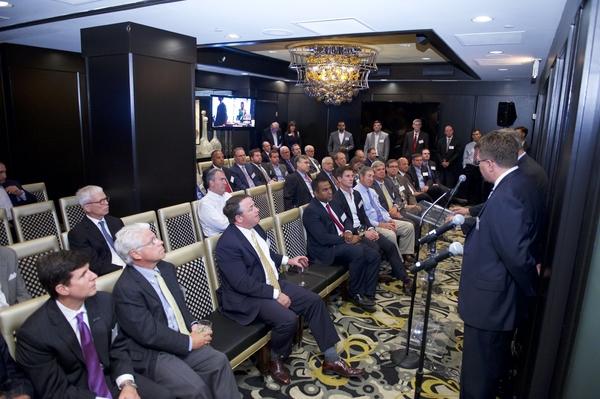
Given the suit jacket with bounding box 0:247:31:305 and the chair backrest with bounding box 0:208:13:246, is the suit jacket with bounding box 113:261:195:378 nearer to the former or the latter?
the suit jacket with bounding box 0:247:31:305

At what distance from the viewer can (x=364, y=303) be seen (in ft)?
13.3

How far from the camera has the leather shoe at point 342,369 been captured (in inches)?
117

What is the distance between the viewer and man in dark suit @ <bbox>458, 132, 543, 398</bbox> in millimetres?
2121

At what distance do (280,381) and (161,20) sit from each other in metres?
3.55

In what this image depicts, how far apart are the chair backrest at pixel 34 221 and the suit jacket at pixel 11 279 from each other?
3.24ft

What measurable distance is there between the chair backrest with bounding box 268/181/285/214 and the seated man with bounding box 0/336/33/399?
12.1ft

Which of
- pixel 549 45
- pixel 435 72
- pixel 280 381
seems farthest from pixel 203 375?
pixel 435 72

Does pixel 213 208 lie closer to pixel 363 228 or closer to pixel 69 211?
pixel 69 211

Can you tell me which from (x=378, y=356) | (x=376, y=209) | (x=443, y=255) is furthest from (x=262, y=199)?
(x=443, y=255)

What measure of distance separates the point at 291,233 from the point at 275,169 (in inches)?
155

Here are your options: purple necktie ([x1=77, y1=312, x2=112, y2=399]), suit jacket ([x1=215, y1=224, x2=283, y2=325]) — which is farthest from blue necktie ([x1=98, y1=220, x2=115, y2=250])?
purple necktie ([x1=77, y1=312, x2=112, y2=399])

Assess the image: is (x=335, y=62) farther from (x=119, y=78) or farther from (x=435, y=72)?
(x=435, y=72)

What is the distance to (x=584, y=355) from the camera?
1.39m

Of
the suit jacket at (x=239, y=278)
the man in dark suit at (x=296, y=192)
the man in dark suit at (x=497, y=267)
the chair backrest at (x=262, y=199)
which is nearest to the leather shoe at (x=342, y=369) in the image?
the suit jacket at (x=239, y=278)
